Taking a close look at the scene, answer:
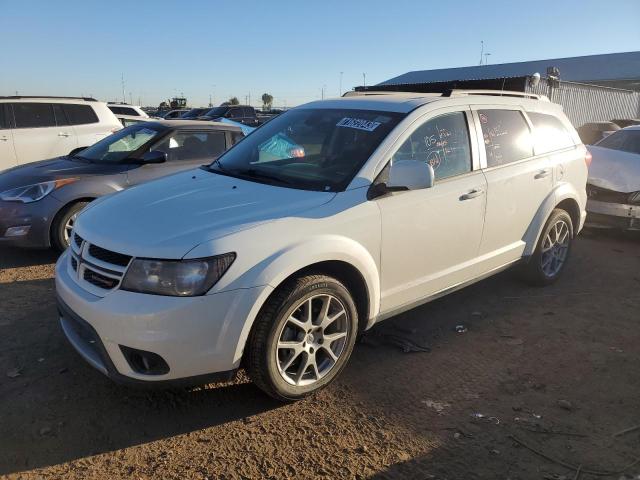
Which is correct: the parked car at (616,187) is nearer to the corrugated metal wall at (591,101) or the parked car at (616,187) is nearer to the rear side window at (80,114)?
the rear side window at (80,114)

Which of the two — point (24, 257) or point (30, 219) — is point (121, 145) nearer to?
point (30, 219)

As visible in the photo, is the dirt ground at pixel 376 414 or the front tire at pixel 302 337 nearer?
the dirt ground at pixel 376 414

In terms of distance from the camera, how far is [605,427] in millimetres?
2881

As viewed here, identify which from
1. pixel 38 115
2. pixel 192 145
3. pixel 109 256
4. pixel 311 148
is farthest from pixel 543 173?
pixel 38 115

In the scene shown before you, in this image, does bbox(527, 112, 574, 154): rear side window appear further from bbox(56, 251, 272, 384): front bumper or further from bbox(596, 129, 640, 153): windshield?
bbox(56, 251, 272, 384): front bumper

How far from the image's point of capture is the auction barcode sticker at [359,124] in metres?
3.53

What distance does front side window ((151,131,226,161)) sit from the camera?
6.12m

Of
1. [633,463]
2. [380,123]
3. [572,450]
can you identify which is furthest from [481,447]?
[380,123]

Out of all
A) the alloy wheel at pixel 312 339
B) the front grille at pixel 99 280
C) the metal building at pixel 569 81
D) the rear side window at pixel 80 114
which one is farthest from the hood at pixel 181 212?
the rear side window at pixel 80 114

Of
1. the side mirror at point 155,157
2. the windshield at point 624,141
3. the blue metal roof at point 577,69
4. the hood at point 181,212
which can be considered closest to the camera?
the hood at point 181,212

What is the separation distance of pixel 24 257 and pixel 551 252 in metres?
5.65

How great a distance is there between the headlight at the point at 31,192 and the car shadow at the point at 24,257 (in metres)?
0.69

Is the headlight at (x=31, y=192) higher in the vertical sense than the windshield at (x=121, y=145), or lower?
lower

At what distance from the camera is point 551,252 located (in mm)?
5062
